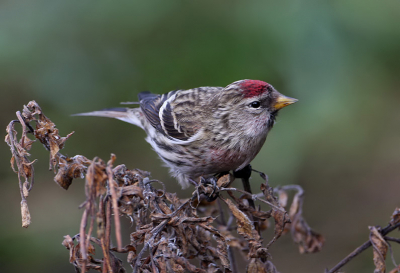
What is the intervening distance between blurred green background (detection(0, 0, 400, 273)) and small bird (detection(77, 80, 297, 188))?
45 cm

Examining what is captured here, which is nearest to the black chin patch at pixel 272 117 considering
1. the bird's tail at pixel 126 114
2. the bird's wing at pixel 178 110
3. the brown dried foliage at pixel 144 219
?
the bird's wing at pixel 178 110

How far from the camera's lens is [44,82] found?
3.71 metres

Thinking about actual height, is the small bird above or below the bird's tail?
below

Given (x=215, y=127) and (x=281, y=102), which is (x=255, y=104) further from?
(x=215, y=127)

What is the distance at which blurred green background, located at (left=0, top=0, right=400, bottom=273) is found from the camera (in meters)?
3.30

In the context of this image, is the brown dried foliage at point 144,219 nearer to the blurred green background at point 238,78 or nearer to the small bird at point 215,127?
the small bird at point 215,127

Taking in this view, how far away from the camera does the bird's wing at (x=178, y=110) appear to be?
320 cm

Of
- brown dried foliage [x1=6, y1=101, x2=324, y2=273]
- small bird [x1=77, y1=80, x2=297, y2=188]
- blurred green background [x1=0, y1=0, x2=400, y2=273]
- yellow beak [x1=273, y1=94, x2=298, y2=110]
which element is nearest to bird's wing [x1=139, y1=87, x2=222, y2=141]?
small bird [x1=77, y1=80, x2=297, y2=188]

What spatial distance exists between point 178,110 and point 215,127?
0.43 m

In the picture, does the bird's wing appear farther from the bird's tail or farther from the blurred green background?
the bird's tail

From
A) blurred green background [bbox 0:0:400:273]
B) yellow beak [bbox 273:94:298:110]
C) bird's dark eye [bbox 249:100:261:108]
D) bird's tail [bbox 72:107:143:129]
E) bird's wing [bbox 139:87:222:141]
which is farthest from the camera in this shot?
bird's tail [bbox 72:107:143:129]

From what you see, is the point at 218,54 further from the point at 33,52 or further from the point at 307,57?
the point at 33,52

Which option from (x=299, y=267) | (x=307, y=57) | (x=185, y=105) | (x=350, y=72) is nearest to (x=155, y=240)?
(x=185, y=105)

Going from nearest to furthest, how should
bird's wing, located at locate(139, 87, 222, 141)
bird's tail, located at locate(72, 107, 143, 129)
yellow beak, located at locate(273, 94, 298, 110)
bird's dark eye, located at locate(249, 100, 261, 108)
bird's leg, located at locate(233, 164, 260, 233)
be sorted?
bird's leg, located at locate(233, 164, 260, 233), yellow beak, located at locate(273, 94, 298, 110), bird's dark eye, located at locate(249, 100, 261, 108), bird's wing, located at locate(139, 87, 222, 141), bird's tail, located at locate(72, 107, 143, 129)
